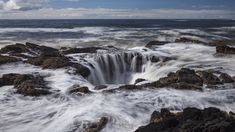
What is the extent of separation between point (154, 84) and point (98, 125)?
4294 mm

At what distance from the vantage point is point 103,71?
17938mm

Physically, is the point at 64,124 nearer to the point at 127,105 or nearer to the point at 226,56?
the point at 127,105

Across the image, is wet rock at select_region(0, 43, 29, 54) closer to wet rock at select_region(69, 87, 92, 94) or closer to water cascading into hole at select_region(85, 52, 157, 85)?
water cascading into hole at select_region(85, 52, 157, 85)

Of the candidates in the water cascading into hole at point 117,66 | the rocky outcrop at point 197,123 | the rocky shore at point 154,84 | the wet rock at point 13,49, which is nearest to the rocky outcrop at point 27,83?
the rocky shore at point 154,84

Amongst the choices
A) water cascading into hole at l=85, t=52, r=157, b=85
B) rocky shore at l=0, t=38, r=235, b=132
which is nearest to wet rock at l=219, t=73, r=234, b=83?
rocky shore at l=0, t=38, r=235, b=132

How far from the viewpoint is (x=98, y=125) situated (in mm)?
8523

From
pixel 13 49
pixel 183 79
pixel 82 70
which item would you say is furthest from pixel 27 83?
pixel 13 49

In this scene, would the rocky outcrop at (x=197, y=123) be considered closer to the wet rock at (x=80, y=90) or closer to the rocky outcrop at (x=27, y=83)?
the wet rock at (x=80, y=90)

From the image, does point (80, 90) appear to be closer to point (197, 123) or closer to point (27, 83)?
point (27, 83)

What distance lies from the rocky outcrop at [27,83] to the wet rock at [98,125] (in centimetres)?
336

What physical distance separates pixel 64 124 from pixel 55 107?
1.51 metres

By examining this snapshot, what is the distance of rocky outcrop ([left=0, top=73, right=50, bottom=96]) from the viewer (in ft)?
37.7

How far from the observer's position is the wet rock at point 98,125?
8.33 m

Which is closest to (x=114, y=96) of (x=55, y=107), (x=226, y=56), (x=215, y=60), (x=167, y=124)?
(x=55, y=107)
